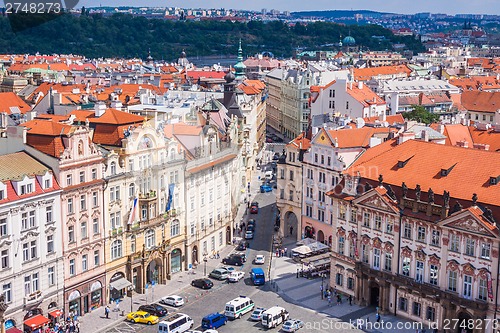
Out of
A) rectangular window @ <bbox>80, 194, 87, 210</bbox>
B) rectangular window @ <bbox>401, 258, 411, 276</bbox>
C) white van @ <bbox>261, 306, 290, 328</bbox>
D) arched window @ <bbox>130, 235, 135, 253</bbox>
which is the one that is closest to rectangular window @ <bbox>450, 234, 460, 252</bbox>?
rectangular window @ <bbox>401, 258, 411, 276</bbox>

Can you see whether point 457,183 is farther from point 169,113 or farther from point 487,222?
point 169,113

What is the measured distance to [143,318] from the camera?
6831 centimetres

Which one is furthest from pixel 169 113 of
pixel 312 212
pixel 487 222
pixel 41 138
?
pixel 487 222

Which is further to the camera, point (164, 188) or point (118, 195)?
Result: point (164, 188)

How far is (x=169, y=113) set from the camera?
92500mm

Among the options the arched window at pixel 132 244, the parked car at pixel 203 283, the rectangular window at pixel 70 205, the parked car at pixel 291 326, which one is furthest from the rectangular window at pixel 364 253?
the rectangular window at pixel 70 205

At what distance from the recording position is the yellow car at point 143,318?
68125 mm

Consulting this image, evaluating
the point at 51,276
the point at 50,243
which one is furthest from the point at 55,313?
the point at 50,243

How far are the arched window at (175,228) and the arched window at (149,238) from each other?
301cm

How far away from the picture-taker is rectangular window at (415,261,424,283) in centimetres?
6674

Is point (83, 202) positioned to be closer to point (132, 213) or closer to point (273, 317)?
point (132, 213)

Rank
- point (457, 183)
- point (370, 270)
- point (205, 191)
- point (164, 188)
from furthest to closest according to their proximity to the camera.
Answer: point (205, 191) < point (164, 188) < point (370, 270) < point (457, 183)

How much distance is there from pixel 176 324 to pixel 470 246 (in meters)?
23.7

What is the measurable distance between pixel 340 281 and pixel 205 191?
19.0 m
